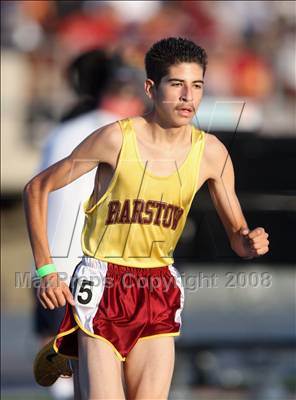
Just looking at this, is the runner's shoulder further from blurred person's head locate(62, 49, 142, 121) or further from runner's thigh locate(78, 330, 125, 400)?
blurred person's head locate(62, 49, 142, 121)

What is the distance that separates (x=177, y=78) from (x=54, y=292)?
983 mm

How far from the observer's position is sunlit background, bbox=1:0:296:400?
9.60 meters

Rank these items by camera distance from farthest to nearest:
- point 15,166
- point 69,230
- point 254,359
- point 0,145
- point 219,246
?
point 15,166 < point 0,145 < point 254,359 < point 219,246 < point 69,230

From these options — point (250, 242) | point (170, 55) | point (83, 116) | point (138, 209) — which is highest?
point (170, 55)

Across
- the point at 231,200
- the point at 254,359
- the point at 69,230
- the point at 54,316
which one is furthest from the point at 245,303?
the point at 231,200

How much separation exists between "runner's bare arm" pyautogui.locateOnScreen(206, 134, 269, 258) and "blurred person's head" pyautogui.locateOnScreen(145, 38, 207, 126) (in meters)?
0.25

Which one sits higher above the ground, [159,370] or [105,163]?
[105,163]

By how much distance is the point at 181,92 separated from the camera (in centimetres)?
457

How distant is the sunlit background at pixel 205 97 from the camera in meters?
9.60

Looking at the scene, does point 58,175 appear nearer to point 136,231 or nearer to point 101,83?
point 136,231

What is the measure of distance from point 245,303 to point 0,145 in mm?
3241

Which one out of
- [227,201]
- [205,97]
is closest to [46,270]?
[227,201]

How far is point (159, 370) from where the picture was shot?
15.2ft

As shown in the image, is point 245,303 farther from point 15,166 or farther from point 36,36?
point 36,36
